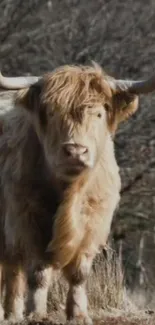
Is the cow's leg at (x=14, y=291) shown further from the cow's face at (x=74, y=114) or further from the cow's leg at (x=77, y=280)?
the cow's face at (x=74, y=114)

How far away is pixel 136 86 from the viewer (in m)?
8.61

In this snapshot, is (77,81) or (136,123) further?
(136,123)

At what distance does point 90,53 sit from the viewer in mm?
16344

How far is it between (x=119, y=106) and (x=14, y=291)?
1.96m

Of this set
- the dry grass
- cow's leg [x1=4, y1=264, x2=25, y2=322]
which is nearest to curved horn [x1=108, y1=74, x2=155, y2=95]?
the dry grass

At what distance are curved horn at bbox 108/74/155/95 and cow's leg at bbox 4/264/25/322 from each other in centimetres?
183

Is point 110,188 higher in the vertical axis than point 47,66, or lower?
lower

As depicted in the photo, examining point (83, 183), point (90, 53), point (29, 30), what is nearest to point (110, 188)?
point (83, 183)

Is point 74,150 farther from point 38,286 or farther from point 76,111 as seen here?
point 38,286

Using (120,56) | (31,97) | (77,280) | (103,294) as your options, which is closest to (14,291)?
(103,294)

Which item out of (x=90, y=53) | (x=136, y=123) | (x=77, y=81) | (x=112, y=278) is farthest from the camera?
(x=90, y=53)

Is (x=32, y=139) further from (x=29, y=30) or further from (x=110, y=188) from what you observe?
(x=29, y=30)

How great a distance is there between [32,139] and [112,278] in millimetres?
2256

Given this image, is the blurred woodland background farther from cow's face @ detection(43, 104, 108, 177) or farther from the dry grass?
cow's face @ detection(43, 104, 108, 177)
